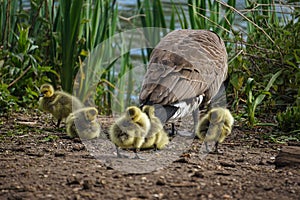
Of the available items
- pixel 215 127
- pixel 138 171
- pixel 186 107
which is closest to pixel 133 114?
pixel 138 171

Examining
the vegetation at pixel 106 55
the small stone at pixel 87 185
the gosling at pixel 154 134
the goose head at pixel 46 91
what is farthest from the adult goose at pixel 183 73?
the small stone at pixel 87 185

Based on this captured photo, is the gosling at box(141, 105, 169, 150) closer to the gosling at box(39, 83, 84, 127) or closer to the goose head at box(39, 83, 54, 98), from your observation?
the gosling at box(39, 83, 84, 127)

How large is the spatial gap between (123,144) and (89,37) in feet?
10.2

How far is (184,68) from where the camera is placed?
528 centimetres

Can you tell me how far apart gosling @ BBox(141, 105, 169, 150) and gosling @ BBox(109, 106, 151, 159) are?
143 millimetres

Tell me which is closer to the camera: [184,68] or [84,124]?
[84,124]

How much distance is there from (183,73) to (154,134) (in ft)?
2.61

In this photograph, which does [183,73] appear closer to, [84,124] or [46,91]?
[84,124]

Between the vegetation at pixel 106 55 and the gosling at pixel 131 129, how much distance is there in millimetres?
1649

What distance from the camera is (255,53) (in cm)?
672

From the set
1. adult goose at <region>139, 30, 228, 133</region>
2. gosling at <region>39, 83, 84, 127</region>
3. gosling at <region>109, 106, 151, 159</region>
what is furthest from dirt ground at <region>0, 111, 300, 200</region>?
adult goose at <region>139, 30, 228, 133</region>

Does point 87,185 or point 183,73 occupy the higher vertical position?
point 183,73

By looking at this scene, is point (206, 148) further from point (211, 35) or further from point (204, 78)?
point (211, 35)

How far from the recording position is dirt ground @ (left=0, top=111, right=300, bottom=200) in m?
3.69
